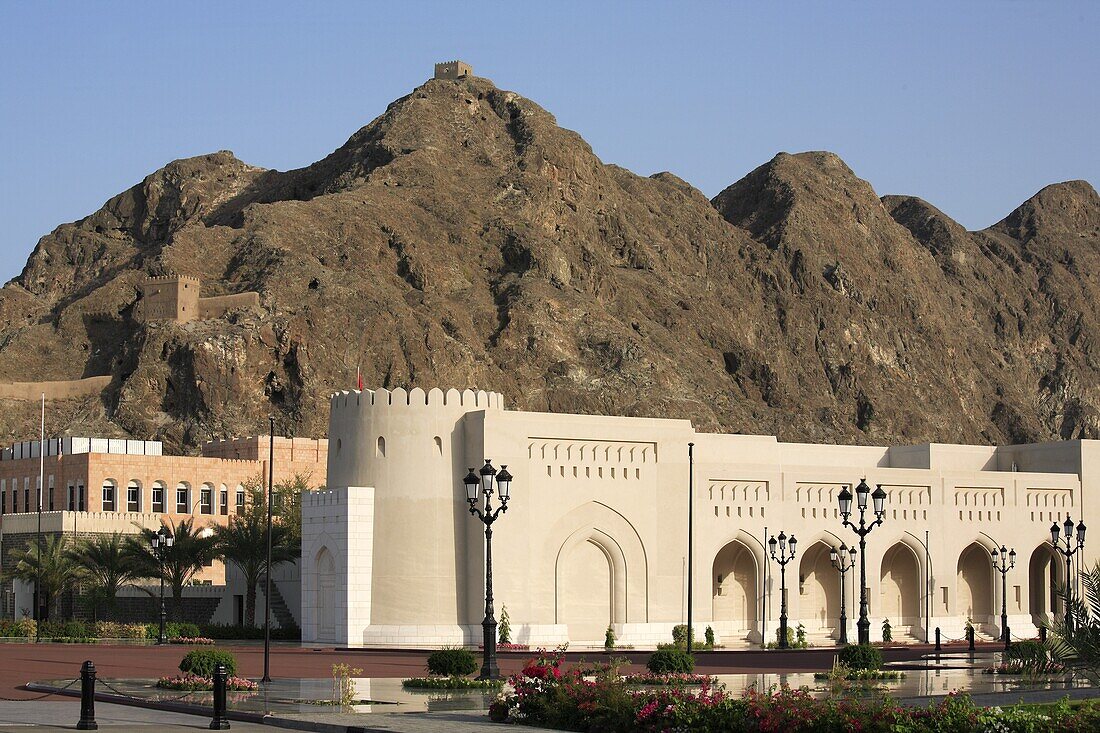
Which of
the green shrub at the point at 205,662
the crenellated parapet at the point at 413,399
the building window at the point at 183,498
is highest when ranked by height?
the crenellated parapet at the point at 413,399

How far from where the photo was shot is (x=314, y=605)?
47594 millimetres

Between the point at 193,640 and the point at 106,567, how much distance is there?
26.7 feet

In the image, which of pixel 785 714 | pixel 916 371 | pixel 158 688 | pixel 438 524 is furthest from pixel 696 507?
pixel 916 371

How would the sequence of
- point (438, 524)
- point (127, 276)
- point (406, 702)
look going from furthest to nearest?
point (127, 276) < point (438, 524) < point (406, 702)

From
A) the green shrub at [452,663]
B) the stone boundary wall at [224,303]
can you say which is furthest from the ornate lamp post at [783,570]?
the stone boundary wall at [224,303]

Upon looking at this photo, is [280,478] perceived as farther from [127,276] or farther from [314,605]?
[127,276]

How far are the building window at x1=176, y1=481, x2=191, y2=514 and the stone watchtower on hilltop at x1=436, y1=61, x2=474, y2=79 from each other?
11338 centimetres

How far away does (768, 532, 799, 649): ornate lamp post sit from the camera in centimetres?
4894

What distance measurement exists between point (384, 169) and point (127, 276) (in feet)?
98.5

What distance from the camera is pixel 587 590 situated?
161 feet

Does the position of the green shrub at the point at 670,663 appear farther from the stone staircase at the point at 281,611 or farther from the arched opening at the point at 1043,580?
the arched opening at the point at 1043,580

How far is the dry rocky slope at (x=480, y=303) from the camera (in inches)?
5030

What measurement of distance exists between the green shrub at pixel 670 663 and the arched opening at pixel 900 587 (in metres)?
26.4

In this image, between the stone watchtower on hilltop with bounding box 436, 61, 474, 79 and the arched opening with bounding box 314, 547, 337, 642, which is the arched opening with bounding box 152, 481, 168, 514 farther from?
the stone watchtower on hilltop with bounding box 436, 61, 474, 79
